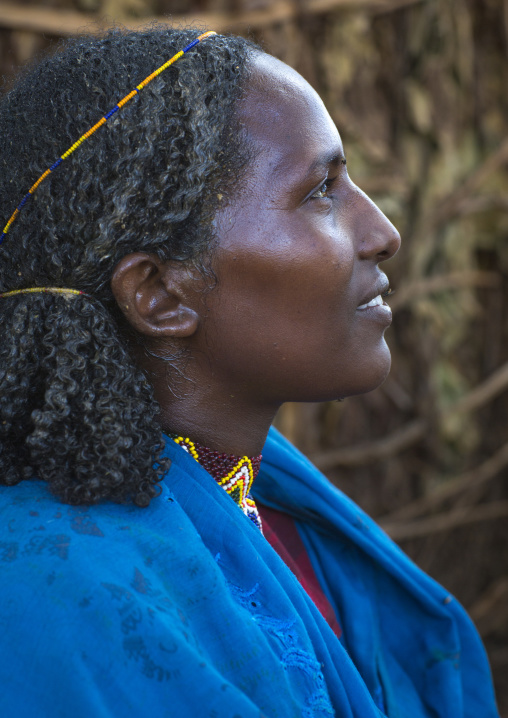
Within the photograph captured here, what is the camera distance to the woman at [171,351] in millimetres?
967

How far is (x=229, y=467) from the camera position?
53.5 inches

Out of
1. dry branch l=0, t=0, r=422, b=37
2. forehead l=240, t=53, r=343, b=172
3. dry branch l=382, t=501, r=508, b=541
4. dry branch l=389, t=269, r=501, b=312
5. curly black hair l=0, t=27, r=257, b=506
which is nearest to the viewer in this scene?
curly black hair l=0, t=27, r=257, b=506

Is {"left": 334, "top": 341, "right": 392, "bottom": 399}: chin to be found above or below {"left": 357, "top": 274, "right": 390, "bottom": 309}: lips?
below

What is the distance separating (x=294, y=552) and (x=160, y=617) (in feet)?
2.50

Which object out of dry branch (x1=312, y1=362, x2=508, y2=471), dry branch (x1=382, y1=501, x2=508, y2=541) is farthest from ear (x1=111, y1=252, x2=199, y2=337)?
dry branch (x1=382, y1=501, x2=508, y2=541)

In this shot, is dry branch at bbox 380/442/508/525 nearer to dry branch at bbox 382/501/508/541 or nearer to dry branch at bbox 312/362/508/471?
dry branch at bbox 382/501/508/541

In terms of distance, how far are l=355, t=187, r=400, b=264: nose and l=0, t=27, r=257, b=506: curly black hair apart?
26cm

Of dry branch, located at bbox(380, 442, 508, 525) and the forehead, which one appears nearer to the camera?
the forehead

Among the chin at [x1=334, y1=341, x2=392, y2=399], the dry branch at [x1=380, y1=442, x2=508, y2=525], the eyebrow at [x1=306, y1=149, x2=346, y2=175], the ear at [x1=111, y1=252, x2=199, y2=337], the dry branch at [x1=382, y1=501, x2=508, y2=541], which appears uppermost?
the eyebrow at [x1=306, y1=149, x2=346, y2=175]

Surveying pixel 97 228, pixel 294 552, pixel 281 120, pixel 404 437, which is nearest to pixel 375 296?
pixel 281 120

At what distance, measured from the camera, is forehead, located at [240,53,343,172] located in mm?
1226

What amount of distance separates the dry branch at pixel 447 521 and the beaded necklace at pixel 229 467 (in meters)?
1.94

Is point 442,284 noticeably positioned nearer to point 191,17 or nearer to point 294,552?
point 191,17

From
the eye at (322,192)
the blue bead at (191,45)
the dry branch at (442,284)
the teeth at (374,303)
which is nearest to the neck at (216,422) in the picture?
the teeth at (374,303)
